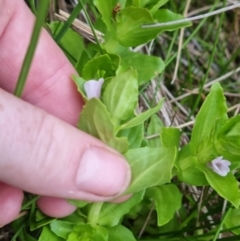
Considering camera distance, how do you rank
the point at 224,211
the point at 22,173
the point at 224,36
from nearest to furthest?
the point at 22,173 < the point at 224,211 < the point at 224,36

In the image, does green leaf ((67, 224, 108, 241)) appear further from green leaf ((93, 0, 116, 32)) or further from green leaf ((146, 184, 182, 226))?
green leaf ((93, 0, 116, 32))

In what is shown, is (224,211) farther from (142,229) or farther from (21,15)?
(21,15)

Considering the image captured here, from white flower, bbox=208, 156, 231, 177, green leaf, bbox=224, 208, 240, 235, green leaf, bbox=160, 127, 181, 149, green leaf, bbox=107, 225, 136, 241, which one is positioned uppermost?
green leaf, bbox=160, 127, 181, 149

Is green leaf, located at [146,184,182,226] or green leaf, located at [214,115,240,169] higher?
green leaf, located at [214,115,240,169]

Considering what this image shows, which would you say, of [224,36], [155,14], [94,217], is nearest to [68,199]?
[94,217]

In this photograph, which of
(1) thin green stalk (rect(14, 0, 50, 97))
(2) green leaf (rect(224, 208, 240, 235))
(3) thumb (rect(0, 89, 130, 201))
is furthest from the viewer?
(2) green leaf (rect(224, 208, 240, 235))

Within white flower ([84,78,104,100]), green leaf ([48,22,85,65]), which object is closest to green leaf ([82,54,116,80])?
white flower ([84,78,104,100])

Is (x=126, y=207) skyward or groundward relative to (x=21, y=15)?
groundward
